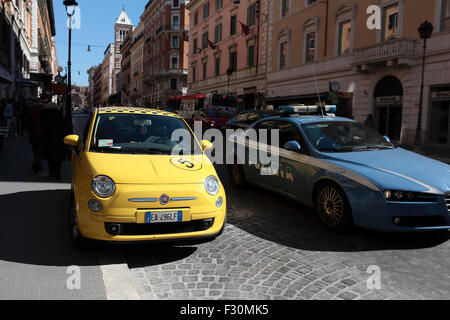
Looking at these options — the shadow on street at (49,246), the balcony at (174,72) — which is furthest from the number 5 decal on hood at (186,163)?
the balcony at (174,72)

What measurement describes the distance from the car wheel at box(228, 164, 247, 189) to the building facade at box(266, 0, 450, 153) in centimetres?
994

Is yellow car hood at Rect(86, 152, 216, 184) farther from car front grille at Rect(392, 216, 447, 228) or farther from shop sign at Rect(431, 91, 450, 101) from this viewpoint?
shop sign at Rect(431, 91, 450, 101)

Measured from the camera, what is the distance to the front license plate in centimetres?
376

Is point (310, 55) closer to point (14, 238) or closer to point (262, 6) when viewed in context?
point (262, 6)

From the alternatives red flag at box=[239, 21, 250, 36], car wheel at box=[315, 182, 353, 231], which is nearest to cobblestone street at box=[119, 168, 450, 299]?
car wheel at box=[315, 182, 353, 231]

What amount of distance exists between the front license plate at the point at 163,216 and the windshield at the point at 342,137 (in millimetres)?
2560

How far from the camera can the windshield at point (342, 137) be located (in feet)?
18.5

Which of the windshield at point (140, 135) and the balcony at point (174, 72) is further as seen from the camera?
the balcony at point (174, 72)

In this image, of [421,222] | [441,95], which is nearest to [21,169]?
[421,222]

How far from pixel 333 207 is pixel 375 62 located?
17227 millimetres

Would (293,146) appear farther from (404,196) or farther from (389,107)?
(389,107)

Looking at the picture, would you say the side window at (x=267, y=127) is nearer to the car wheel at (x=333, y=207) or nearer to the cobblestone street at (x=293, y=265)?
the car wheel at (x=333, y=207)

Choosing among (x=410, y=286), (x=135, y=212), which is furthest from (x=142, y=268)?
(x=410, y=286)

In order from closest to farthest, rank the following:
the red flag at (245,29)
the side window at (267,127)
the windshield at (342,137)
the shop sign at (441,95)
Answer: the windshield at (342,137), the side window at (267,127), the shop sign at (441,95), the red flag at (245,29)
